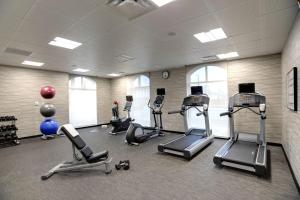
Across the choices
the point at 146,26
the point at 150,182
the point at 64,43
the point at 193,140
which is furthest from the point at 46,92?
the point at 193,140

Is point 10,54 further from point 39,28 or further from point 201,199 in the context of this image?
point 201,199

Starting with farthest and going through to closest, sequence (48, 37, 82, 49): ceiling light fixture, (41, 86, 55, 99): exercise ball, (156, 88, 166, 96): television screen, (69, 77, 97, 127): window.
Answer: (69, 77, 97, 127): window, (156, 88, 166, 96): television screen, (41, 86, 55, 99): exercise ball, (48, 37, 82, 49): ceiling light fixture

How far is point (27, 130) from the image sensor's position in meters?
6.63

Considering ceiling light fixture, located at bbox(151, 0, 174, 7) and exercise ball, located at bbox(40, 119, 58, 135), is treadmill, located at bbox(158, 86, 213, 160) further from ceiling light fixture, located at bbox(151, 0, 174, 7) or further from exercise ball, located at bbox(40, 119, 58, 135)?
exercise ball, located at bbox(40, 119, 58, 135)

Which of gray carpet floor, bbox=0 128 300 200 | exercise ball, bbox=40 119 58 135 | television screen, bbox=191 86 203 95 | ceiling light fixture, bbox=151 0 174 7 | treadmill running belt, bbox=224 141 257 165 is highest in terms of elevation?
ceiling light fixture, bbox=151 0 174 7

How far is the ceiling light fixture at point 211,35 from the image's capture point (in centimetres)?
342

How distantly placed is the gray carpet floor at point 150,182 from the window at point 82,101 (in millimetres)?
4255

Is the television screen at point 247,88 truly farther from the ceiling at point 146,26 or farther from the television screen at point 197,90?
the television screen at point 197,90

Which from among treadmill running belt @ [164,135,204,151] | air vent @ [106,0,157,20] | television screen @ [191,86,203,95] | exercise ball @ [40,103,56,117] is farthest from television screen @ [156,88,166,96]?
exercise ball @ [40,103,56,117]

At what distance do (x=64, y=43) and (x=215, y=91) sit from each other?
5.28 m

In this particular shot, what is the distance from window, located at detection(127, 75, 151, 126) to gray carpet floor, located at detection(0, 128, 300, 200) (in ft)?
14.3

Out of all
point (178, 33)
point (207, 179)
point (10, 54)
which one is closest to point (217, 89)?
point (178, 33)

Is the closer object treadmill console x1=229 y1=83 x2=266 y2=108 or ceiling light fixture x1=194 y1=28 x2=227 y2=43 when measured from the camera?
ceiling light fixture x1=194 y1=28 x2=227 y2=43

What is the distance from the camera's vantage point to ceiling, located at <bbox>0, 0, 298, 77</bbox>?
244 centimetres
